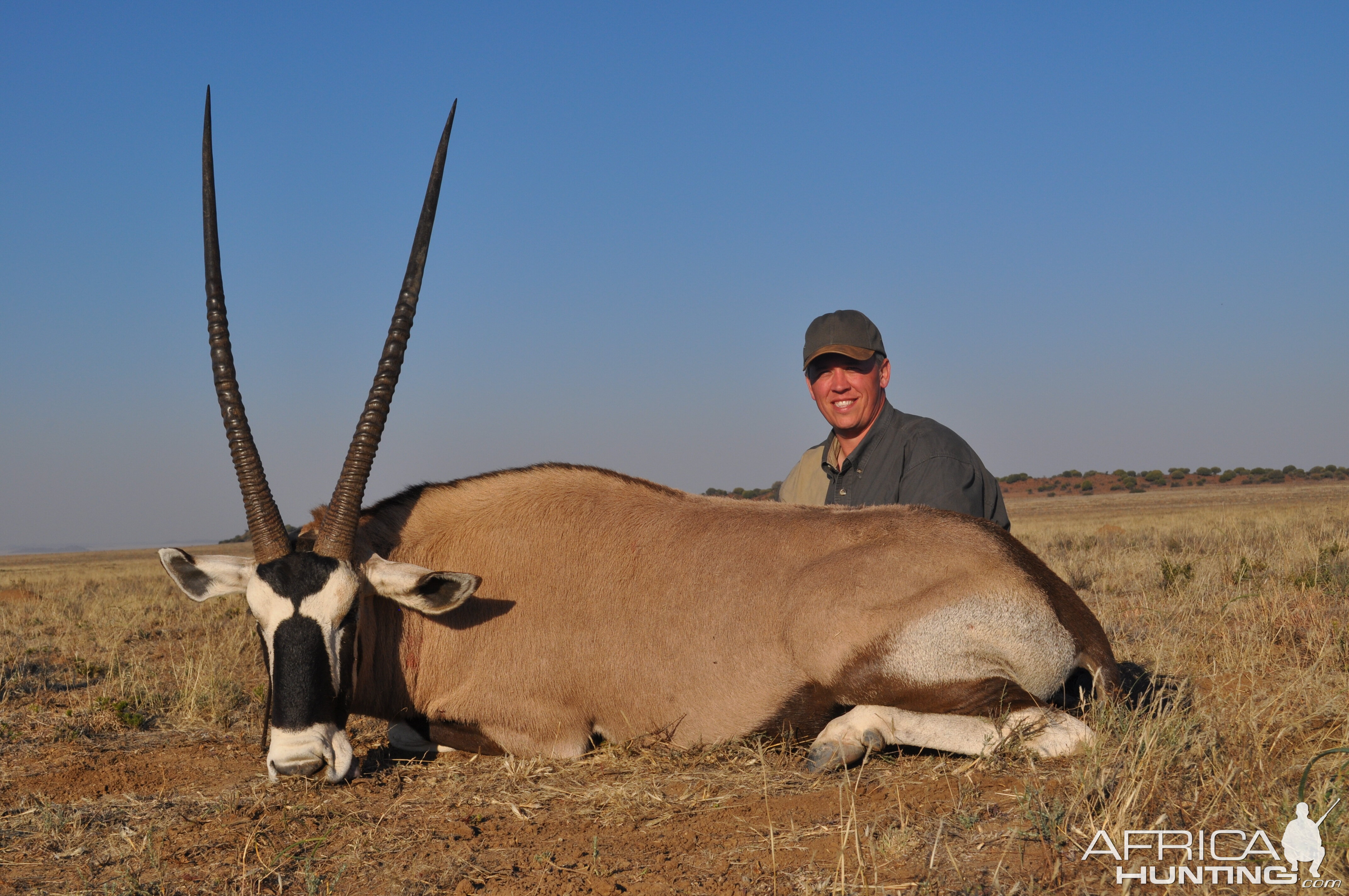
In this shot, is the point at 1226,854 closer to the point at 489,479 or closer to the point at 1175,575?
the point at 489,479

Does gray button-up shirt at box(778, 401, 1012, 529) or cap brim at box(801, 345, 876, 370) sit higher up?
cap brim at box(801, 345, 876, 370)

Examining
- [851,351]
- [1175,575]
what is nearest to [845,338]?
[851,351]

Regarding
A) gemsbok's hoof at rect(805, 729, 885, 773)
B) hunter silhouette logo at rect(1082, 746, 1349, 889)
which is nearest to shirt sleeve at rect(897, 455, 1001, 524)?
gemsbok's hoof at rect(805, 729, 885, 773)

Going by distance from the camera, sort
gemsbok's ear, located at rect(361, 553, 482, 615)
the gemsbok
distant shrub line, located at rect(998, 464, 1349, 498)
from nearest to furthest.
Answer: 1. the gemsbok
2. gemsbok's ear, located at rect(361, 553, 482, 615)
3. distant shrub line, located at rect(998, 464, 1349, 498)

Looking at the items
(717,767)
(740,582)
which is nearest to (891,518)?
(740,582)

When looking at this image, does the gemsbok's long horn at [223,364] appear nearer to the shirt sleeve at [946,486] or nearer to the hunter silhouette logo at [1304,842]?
the shirt sleeve at [946,486]

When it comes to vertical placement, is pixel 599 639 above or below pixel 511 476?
below

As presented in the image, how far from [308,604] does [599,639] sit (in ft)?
4.64

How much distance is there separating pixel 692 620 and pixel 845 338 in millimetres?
2532

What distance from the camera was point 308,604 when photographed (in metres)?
4.50

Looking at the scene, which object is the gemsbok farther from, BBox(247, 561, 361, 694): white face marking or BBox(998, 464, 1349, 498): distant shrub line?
BBox(998, 464, 1349, 498): distant shrub line

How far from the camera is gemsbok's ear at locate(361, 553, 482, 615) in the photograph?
15.8ft

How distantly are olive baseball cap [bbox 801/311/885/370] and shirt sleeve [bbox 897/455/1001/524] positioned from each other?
92cm

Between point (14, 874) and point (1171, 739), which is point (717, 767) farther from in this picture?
point (14, 874)
